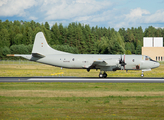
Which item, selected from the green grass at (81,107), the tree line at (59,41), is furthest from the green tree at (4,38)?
the green grass at (81,107)

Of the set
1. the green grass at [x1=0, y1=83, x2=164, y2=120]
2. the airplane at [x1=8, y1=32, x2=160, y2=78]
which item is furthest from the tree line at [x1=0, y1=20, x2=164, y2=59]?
the green grass at [x1=0, y1=83, x2=164, y2=120]

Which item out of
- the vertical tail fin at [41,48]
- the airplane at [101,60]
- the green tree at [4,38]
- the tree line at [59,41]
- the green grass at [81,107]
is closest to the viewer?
the green grass at [81,107]

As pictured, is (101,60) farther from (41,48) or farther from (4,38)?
(4,38)

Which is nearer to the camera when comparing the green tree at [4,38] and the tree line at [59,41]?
the tree line at [59,41]

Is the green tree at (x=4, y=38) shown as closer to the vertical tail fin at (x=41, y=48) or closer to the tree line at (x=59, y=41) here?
the tree line at (x=59, y=41)

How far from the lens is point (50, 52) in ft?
129

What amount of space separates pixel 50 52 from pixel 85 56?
248 inches

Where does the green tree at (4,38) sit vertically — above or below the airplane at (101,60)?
above

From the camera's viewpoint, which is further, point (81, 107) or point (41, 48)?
point (41, 48)

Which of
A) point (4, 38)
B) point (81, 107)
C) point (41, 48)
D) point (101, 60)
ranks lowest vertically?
point (81, 107)

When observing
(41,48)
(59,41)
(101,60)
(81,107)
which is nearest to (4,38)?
(59,41)

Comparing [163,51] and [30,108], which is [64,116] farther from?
[163,51]

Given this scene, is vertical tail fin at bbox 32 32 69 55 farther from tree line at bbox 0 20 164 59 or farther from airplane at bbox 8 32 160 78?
tree line at bbox 0 20 164 59

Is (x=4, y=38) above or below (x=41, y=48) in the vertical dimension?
above
